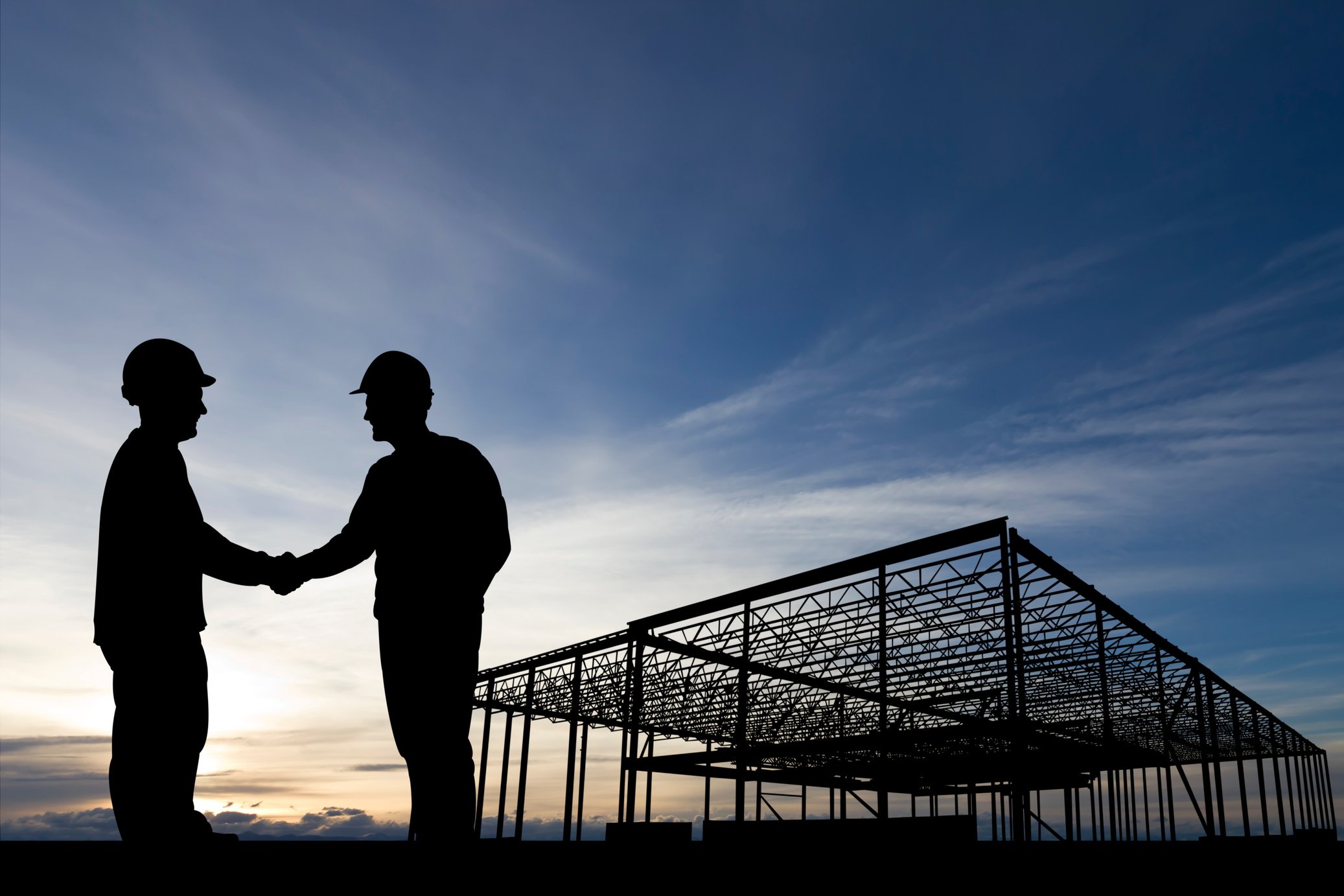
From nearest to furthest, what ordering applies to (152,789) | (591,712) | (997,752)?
(152,789)
(591,712)
(997,752)

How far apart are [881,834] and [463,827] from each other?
5.29ft

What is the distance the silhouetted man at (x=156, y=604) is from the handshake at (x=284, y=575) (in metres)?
0.28

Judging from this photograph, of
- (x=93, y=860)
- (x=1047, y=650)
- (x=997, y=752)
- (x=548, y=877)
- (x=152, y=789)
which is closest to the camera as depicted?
(x=93, y=860)

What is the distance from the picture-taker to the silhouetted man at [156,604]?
2898 millimetres

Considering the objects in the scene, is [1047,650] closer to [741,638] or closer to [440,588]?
[741,638]

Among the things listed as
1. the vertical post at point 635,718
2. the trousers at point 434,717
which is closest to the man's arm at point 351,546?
the trousers at point 434,717

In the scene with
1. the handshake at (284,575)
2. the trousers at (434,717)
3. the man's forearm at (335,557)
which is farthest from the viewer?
the handshake at (284,575)

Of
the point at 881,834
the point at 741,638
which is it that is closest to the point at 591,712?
the point at 741,638

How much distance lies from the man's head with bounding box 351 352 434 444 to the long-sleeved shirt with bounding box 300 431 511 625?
0.25 feet

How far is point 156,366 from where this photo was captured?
3.27 metres

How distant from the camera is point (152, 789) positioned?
9.48 ft

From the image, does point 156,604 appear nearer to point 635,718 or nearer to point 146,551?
point 146,551

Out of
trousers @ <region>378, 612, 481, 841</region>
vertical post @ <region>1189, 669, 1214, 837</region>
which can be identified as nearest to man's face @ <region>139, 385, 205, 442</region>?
trousers @ <region>378, 612, 481, 841</region>

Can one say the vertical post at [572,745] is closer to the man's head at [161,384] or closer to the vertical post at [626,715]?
the vertical post at [626,715]
